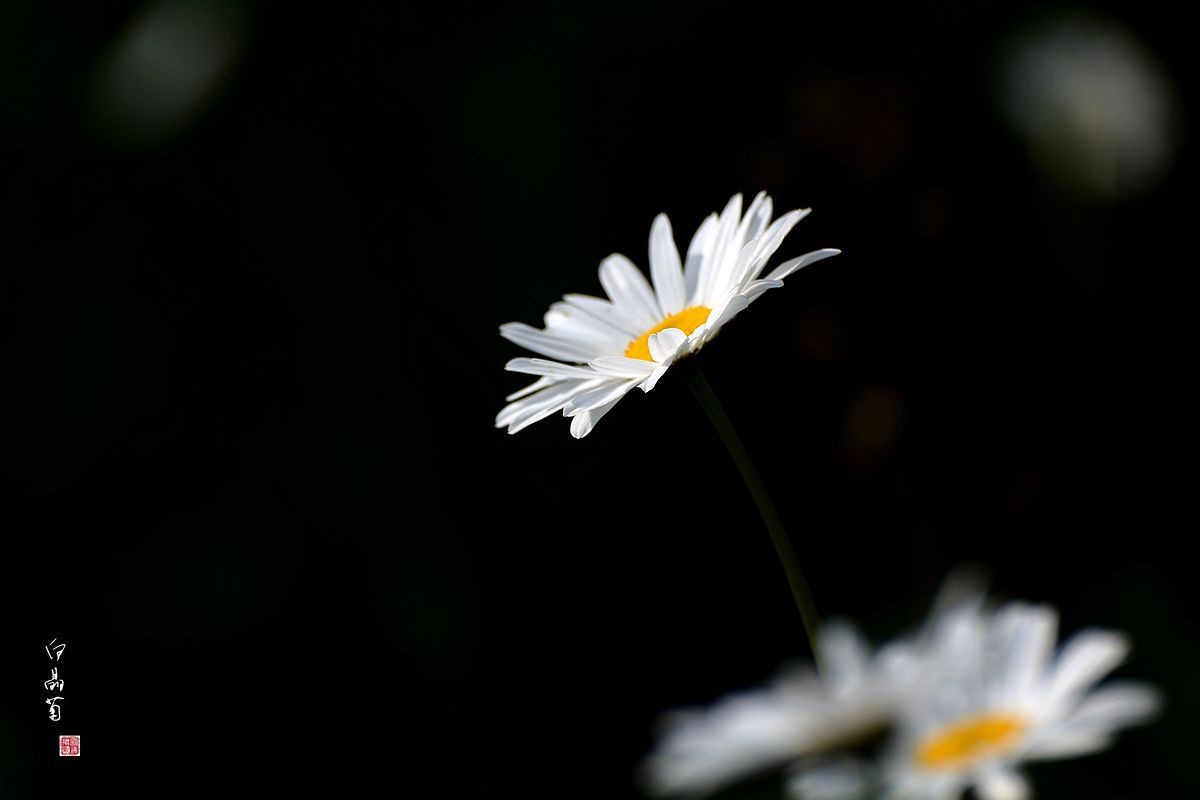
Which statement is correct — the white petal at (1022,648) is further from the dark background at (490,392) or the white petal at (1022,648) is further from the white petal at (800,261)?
the dark background at (490,392)

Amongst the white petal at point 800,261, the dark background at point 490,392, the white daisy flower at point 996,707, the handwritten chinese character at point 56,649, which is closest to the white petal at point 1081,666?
the white daisy flower at point 996,707

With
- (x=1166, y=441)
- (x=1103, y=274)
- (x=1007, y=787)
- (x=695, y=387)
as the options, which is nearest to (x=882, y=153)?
(x=1103, y=274)

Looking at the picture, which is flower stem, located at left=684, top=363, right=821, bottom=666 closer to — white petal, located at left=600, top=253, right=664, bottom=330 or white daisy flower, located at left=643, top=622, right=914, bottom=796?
white daisy flower, located at left=643, top=622, right=914, bottom=796

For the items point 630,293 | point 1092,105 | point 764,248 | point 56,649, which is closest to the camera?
point 764,248

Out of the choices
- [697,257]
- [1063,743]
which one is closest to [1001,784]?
[1063,743]

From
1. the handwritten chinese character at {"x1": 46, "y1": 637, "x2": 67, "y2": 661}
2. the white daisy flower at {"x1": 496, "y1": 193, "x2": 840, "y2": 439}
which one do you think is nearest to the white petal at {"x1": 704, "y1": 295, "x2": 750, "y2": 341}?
the white daisy flower at {"x1": 496, "y1": 193, "x2": 840, "y2": 439}

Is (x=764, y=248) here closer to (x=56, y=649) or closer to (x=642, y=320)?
(x=642, y=320)
